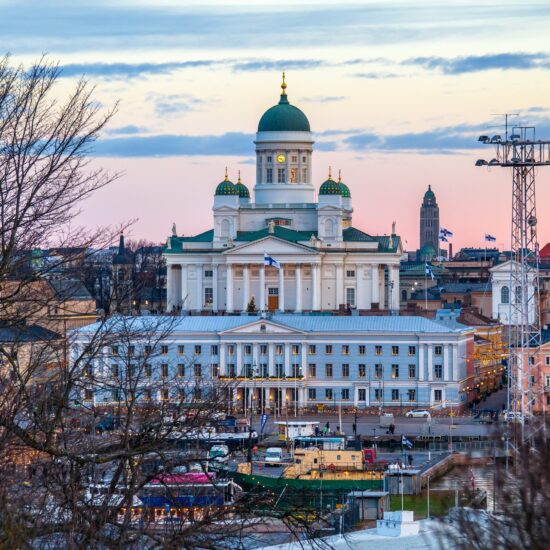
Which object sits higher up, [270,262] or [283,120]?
[283,120]

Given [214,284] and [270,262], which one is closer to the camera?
[270,262]

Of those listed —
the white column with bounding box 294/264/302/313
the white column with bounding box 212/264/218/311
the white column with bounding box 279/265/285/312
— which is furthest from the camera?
the white column with bounding box 212/264/218/311

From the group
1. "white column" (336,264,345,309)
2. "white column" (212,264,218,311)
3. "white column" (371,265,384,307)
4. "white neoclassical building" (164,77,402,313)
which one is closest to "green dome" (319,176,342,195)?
"white neoclassical building" (164,77,402,313)

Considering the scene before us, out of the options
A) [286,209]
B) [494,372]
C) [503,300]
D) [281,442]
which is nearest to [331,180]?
[286,209]

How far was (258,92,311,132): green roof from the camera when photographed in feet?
379

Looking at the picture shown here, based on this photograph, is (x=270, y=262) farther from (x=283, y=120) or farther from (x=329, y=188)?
(x=283, y=120)

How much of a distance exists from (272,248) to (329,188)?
6121 millimetres

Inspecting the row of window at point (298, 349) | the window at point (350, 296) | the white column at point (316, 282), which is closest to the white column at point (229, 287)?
the white column at point (316, 282)

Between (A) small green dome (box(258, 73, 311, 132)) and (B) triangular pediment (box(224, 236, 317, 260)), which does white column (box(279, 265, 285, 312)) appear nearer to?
(B) triangular pediment (box(224, 236, 317, 260))

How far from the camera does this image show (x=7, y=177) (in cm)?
1653

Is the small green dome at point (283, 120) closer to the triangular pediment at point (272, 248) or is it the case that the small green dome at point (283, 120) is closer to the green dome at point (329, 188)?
the green dome at point (329, 188)

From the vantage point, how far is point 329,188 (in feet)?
364

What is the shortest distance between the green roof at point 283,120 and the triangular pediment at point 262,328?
3446 centimetres

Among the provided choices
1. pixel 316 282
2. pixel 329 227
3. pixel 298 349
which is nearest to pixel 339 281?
pixel 316 282
